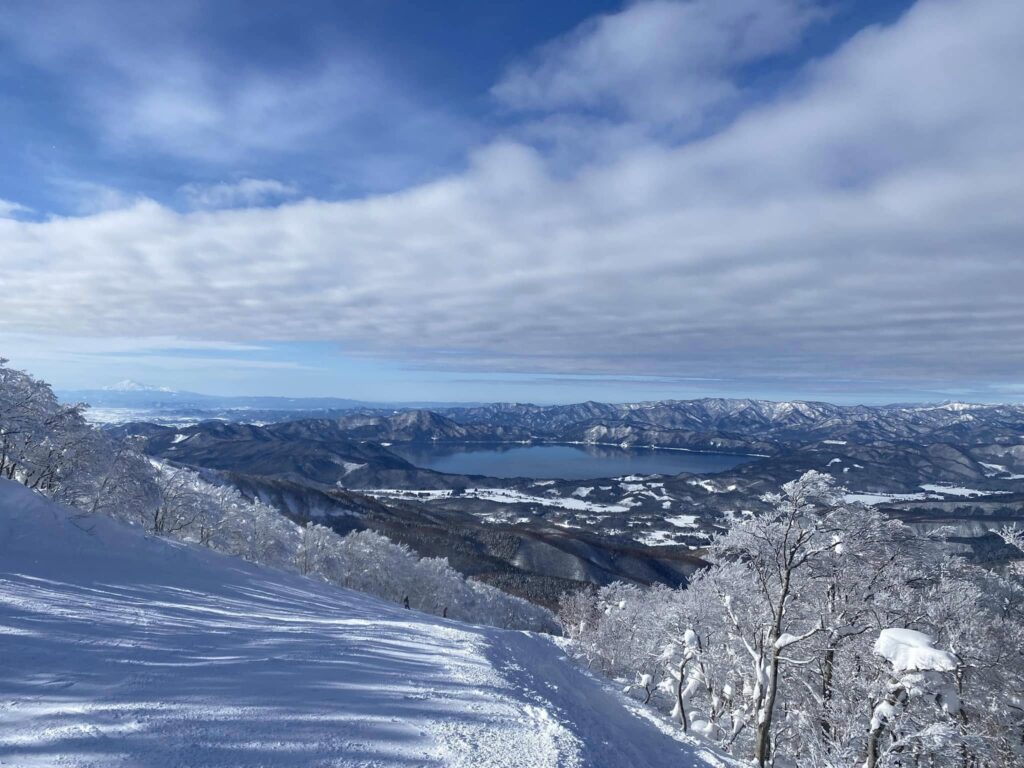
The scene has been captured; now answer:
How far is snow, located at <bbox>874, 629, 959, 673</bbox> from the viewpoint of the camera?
41.5 ft

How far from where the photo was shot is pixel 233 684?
10258 millimetres

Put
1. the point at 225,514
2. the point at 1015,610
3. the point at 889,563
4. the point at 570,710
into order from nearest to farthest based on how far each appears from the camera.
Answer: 1. the point at 570,710
2. the point at 889,563
3. the point at 1015,610
4. the point at 225,514

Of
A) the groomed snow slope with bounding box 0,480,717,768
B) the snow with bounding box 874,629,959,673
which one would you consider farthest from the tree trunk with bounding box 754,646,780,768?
the snow with bounding box 874,629,959,673

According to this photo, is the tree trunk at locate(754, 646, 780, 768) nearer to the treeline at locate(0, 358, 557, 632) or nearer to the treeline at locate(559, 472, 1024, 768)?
the treeline at locate(559, 472, 1024, 768)

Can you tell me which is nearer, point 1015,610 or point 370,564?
point 1015,610

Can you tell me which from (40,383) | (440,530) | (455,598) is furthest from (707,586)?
(440,530)

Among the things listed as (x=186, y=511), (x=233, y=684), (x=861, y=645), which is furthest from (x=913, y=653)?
(x=186, y=511)

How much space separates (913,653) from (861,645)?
666cm

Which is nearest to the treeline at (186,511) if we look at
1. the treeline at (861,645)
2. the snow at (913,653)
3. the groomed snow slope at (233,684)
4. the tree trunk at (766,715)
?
the groomed snow slope at (233,684)

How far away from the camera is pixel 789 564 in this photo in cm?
1752

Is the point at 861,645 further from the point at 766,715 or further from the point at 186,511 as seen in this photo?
the point at 186,511

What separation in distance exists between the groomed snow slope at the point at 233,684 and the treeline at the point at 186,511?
8.12 metres

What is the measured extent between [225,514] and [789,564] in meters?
51.5

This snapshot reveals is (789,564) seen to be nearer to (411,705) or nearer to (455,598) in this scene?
(411,705)
